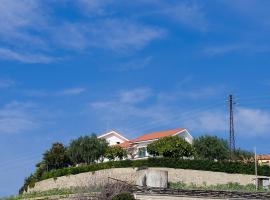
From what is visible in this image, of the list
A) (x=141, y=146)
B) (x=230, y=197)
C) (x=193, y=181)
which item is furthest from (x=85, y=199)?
(x=141, y=146)

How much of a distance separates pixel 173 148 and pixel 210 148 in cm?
995

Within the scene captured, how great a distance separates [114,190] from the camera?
39188 millimetres

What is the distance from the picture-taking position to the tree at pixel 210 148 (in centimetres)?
6900

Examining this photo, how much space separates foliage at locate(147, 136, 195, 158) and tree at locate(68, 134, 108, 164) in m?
11.8

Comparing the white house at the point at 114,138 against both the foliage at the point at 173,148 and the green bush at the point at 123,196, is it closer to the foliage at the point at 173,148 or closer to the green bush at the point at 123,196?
the foliage at the point at 173,148

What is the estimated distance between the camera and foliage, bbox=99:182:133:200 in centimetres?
3875

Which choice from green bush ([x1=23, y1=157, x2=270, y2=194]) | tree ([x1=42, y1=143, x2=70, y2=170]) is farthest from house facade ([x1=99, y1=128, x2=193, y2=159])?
green bush ([x1=23, y1=157, x2=270, y2=194])

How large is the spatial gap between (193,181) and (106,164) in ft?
24.7

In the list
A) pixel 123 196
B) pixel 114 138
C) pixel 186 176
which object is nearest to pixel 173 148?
pixel 186 176

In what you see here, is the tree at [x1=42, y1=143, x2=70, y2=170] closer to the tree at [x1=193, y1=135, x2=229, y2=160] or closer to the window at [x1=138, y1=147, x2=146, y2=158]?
the window at [x1=138, y1=147, x2=146, y2=158]

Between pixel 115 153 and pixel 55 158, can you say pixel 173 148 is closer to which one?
pixel 115 153

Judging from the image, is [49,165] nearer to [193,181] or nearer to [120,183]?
[193,181]

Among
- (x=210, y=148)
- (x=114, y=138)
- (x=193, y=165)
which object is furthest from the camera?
(x=114, y=138)

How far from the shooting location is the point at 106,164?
53188mm
